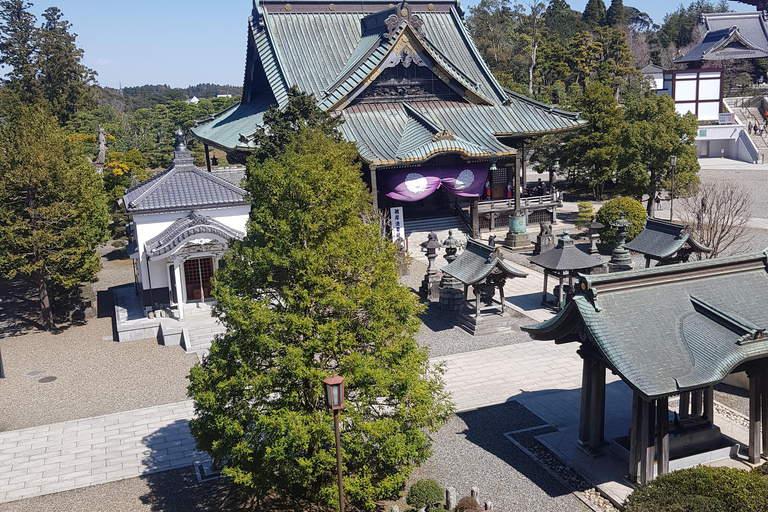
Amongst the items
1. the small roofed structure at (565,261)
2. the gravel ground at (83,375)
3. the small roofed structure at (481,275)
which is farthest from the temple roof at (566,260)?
the gravel ground at (83,375)

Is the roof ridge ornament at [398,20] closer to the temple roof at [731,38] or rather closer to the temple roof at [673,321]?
the temple roof at [673,321]

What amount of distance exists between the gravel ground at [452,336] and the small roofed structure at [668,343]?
672 centimetres

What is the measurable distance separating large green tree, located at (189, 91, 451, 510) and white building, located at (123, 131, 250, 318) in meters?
11.5

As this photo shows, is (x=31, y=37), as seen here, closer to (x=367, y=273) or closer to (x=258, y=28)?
(x=258, y=28)

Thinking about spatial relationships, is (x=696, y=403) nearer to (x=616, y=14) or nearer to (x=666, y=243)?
(x=666, y=243)

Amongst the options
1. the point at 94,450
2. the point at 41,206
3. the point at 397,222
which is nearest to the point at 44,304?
the point at 41,206

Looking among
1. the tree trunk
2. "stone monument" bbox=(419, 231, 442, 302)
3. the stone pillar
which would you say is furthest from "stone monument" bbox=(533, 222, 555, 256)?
the tree trunk

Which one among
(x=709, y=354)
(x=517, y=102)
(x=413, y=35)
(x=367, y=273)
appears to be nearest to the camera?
(x=367, y=273)

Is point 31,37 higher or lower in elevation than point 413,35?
higher

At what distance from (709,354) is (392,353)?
527cm

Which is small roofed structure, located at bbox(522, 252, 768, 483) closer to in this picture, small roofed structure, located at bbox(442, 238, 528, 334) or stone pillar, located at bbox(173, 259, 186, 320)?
small roofed structure, located at bbox(442, 238, 528, 334)

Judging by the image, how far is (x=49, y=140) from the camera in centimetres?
2153

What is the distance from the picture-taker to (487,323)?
68.5 feet

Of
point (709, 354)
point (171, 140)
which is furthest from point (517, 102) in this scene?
point (171, 140)
